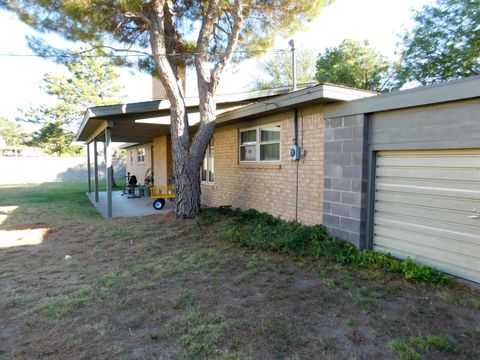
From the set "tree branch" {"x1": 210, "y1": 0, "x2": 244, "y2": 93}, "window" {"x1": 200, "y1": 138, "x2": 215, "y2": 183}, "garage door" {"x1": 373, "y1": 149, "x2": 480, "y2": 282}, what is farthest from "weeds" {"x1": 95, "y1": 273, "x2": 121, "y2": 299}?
"window" {"x1": 200, "y1": 138, "x2": 215, "y2": 183}

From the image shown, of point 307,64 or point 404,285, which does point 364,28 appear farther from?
point 404,285

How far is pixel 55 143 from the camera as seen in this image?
31.8 meters

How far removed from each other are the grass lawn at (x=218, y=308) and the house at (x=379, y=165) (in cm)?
70

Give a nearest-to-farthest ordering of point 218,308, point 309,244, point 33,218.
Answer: point 218,308, point 309,244, point 33,218

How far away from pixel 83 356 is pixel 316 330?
2.03 m

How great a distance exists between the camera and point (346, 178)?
5516 millimetres

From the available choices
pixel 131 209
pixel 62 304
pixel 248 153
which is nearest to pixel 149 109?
pixel 248 153

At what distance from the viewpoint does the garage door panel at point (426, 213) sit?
4082 millimetres

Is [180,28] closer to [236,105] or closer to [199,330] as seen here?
[236,105]

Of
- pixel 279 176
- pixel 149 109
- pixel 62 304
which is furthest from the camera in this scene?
pixel 149 109

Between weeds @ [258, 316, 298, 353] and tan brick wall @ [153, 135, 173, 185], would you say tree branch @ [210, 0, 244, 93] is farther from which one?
weeds @ [258, 316, 298, 353]

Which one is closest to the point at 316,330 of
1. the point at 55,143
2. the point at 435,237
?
the point at 435,237

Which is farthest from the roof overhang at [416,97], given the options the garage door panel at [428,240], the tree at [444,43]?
the tree at [444,43]

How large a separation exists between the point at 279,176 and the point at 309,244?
2.10 meters
